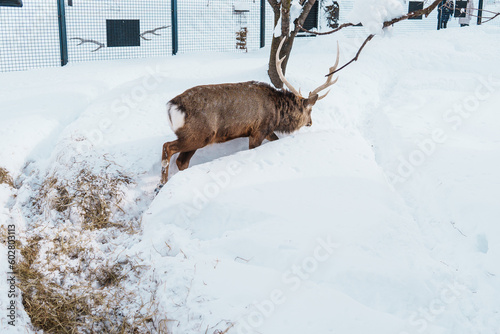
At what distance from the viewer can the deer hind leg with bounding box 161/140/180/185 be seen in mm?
4887

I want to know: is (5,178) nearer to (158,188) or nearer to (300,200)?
(158,188)

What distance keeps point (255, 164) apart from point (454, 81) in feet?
16.8

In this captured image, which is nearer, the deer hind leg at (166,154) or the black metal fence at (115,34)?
the deer hind leg at (166,154)

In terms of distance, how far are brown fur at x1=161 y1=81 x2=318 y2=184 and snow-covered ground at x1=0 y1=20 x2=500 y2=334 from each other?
25 cm

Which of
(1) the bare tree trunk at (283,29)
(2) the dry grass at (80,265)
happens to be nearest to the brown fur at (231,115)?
(2) the dry grass at (80,265)

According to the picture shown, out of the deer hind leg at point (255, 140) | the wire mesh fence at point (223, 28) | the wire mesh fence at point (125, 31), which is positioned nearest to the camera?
the deer hind leg at point (255, 140)

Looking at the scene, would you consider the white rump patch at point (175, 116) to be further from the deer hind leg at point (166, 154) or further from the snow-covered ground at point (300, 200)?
the snow-covered ground at point (300, 200)

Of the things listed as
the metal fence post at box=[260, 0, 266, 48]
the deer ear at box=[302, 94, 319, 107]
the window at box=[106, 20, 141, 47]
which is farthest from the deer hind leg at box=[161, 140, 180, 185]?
the metal fence post at box=[260, 0, 266, 48]

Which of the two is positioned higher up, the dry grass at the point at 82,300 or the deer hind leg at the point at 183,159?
the deer hind leg at the point at 183,159

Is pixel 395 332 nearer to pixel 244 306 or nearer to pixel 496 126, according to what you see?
pixel 244 306

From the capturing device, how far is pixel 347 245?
12.0ft

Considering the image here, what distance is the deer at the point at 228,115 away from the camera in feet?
15.8

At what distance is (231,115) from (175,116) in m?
0.65

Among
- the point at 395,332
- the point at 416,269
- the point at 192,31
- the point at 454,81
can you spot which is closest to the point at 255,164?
the point at 416,269
